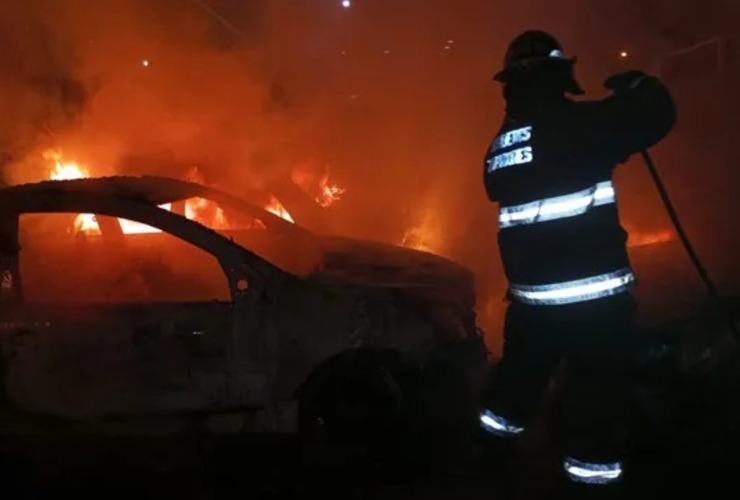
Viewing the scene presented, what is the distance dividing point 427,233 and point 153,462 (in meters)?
5.42

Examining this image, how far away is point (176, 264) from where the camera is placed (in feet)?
19.4

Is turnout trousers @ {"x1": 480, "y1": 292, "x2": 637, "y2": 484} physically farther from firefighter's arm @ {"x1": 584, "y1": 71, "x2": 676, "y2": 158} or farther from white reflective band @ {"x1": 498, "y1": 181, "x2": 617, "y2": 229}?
firefighter's arm @ {"x1": 584, "y1": 71, "x2": 676, "y2": 158}

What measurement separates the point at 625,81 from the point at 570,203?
1.70 ft

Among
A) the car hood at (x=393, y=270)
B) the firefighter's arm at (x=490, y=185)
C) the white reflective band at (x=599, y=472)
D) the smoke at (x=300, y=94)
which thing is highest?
the smoke at (x=300, y=94)

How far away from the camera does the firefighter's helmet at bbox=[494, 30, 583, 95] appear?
4078mm

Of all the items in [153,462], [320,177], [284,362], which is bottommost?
[153,462]

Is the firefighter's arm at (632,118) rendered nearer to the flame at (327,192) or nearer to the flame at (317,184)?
the flame at (317,184)

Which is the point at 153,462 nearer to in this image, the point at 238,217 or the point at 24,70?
the point at 238,217

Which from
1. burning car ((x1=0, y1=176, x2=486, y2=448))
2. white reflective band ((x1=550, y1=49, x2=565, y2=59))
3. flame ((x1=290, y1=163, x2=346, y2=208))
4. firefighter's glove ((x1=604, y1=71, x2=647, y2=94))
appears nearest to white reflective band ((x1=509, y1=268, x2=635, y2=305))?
firefighter's glove ((x1=604, y1=71, x2=647, y2=94))

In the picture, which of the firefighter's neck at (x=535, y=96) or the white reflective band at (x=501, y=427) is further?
the white reflective band at (x=501, y=427)

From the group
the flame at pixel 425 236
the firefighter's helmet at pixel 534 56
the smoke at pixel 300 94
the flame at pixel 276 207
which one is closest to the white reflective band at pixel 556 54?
the firefighter's helmet at pixel 534 56

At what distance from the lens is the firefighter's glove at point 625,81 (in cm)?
388

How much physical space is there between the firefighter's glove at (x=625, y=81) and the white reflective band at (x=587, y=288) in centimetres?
72

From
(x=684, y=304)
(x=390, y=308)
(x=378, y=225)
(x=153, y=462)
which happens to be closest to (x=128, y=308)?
(x=153, y=462)
